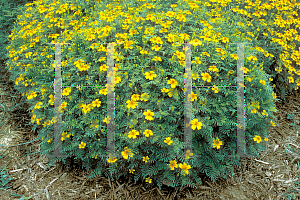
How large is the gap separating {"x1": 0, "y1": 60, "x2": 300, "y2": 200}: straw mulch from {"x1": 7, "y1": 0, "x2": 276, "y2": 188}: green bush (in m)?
0.16

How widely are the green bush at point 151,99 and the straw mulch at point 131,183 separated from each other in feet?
0.51

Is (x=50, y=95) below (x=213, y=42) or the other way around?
below

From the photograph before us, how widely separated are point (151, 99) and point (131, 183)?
3.43 ft

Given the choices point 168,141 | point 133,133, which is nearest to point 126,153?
point 133,133

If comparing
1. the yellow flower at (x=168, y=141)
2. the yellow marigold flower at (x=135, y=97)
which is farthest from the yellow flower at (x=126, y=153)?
the yellow marigold flower at (x=135, y=97)

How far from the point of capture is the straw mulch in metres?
2.58

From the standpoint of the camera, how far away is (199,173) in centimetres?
272

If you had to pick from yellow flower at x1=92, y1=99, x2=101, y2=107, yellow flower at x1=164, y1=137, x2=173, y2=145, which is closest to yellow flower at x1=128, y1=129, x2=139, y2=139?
yellow flower at x1=164, y1=137, x2=173, y2=145

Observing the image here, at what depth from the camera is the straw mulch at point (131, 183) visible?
2.58 m

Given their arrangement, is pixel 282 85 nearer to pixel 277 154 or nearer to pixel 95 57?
pixel 277 154

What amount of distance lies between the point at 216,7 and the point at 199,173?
239 cm

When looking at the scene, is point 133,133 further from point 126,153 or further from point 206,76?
A: point 206,76

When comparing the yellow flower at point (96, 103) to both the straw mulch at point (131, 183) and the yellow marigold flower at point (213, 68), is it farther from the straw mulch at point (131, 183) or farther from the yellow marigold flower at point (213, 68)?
the yellow marigold flower at point (213, 68)

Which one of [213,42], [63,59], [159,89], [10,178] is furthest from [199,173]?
[10,178]
